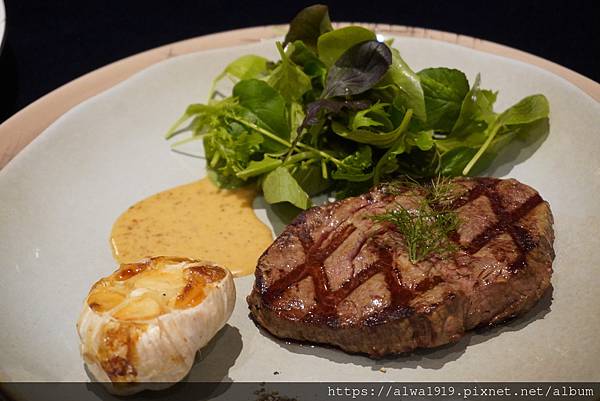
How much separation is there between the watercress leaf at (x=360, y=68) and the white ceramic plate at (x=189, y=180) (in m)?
0.83

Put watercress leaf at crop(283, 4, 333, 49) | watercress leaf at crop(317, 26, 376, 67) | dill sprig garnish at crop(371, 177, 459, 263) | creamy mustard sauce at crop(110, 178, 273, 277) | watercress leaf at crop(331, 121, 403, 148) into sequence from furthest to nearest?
watercress leaf at crop(283, 4, 333, 49) → watercress leaf at crop(317, 26, 376, 67) → watercress leaf at crop(331, 121, 403, 148) → creamy mustard sauce at crop(110, 178, 273, 277) → dill sprig garnish at crop(371, 177, 459, 263)

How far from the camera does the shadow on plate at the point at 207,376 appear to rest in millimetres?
3047

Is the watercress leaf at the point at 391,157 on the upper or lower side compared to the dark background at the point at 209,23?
upper

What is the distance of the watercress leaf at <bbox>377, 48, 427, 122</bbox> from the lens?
410cm

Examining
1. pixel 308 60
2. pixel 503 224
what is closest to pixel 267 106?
pixel 308 60

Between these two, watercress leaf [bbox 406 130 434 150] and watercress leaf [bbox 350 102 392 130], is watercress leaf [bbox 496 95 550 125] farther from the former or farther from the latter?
watercress leaf [bbox 350 102 392 130]

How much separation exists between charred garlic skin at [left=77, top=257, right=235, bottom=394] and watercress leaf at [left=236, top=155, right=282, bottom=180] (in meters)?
1.12

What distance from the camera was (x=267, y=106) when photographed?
438 cm

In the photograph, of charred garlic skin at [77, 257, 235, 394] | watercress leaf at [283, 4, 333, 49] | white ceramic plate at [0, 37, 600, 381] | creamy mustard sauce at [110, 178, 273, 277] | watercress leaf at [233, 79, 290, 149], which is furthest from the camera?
watercress leaf at [283, 4, 333, 49]

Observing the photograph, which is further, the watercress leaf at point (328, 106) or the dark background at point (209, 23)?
the dark background at point (209, 23)

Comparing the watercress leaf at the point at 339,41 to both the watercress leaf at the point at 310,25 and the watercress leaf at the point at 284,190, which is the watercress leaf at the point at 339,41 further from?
the watercress leaf at the point at 284,190

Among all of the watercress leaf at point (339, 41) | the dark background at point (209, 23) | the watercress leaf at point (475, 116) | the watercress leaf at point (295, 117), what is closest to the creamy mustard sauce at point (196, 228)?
the watercress leaf at point (295, 117)

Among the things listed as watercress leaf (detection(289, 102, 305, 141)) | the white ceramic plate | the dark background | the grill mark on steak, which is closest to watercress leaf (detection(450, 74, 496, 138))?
the white ceramic plate

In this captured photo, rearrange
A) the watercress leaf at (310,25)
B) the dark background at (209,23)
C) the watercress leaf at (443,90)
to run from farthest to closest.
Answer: the dark background at (209,23)
the watercress leaf at (310,25)
the watercress leaf at (443,90)
